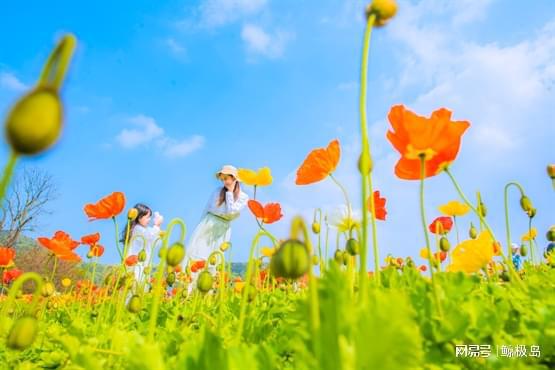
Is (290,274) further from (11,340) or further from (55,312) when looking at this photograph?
(55,312)

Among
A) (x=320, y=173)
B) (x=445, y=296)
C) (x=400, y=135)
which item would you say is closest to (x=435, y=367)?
(x=445, y=296)

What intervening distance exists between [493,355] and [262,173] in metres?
1.76

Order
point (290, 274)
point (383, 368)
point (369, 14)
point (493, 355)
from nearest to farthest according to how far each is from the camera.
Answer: point (383, 368) → point (290, 274) → point (369, 14) → point (493, 355)

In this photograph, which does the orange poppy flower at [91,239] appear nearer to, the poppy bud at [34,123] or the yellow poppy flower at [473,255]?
the yellow poppy flower at [473,255]

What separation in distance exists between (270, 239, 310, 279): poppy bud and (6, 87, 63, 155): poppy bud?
36 centimetres

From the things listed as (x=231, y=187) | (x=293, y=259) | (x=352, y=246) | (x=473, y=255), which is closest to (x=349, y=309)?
(x=293, y=259)

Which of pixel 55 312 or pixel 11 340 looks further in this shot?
pixel 55 312

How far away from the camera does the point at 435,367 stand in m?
0.90

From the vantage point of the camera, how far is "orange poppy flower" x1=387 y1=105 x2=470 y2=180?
1050mm

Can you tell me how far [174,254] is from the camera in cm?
109

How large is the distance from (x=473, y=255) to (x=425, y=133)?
88 centimetres

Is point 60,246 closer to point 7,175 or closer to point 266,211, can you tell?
point 266,211

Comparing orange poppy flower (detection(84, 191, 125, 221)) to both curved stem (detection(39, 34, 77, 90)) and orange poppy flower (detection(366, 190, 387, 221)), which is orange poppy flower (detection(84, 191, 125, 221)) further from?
curved stem (detection(39, 34, 77, 90))

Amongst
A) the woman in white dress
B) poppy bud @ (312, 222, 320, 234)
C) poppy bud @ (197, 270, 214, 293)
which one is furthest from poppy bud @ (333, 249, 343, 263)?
the woman in white dress
